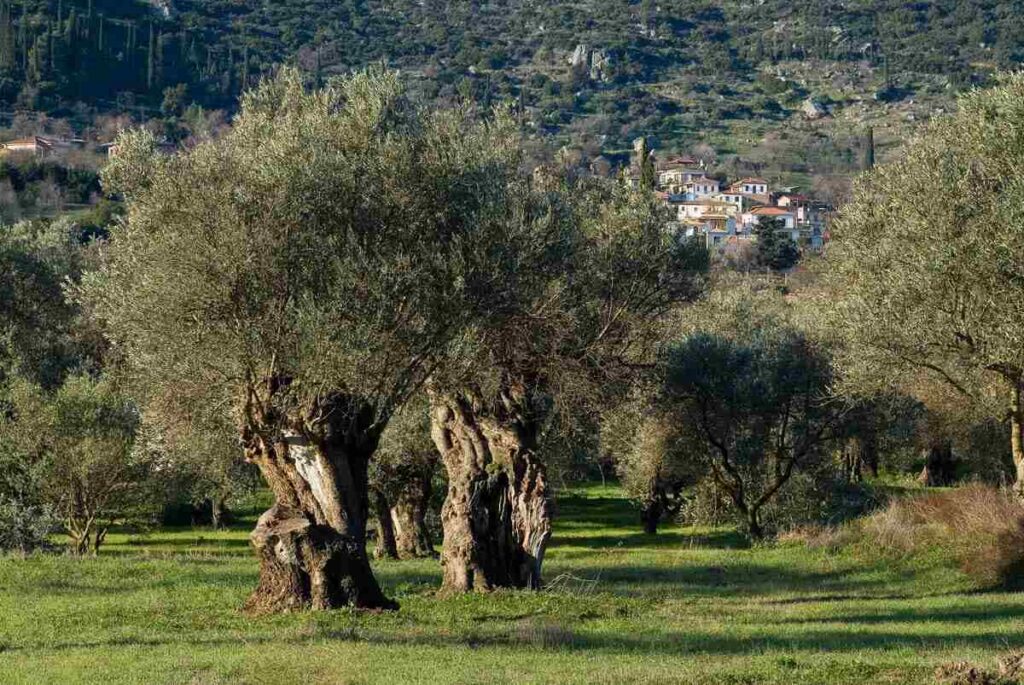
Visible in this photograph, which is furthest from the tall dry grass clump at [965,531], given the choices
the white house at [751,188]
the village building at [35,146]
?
the white house at [751,188]

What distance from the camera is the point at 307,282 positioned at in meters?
19.3

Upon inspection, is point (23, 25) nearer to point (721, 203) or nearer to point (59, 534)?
point (721, 203)

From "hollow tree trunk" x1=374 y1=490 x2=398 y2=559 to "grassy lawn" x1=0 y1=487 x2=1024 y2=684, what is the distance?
7.99 meters

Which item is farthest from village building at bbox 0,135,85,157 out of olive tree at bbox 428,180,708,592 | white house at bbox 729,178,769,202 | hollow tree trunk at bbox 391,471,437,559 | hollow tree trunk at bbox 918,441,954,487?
olive tree at bbox 428,180,708,592

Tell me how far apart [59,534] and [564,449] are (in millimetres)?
18877

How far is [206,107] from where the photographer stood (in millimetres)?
178750

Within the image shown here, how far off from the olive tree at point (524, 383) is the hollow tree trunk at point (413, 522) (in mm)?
12077

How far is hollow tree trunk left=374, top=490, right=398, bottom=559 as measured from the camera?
3884 centimetres

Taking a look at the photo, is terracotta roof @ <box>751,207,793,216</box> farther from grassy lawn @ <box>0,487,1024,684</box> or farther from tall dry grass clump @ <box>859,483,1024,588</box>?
grassy lawn @ <box>0,487,1024,684</box>

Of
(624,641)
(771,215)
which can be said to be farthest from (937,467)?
(771,215)

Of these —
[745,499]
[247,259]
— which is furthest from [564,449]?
[247,259]

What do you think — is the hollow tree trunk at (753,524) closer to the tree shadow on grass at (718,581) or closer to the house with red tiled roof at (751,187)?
the tree shadow on grass at (718,581)

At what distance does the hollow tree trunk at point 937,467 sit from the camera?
177ft

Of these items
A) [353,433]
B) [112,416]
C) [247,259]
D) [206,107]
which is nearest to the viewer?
[247,259]
